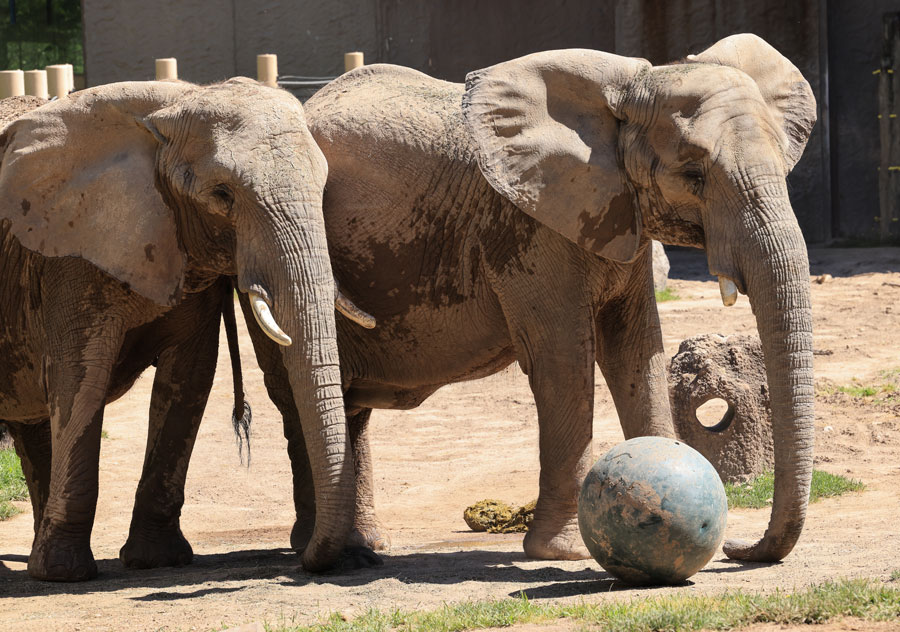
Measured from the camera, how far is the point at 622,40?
696 inches

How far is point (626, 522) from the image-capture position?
599 centimetres

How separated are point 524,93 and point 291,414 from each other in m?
2.12

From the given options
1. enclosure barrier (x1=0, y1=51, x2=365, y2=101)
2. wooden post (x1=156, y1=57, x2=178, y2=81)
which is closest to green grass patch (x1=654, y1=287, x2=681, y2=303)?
enclosure barrier (x1=0, y1=51, x2=365, y2=101)

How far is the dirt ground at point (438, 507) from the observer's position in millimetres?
6320

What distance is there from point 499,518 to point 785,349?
2.73 meters

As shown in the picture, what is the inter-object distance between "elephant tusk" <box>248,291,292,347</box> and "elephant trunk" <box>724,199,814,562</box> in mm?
1977

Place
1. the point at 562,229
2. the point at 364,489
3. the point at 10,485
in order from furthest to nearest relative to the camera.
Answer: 1. the point at 10,485
2. the point at 364,489
3. the point at 562,229

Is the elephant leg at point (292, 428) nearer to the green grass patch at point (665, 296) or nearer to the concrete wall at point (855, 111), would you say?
the green grass patch at point (665, 296)

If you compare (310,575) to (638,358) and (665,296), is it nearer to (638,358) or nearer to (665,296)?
(638,358)

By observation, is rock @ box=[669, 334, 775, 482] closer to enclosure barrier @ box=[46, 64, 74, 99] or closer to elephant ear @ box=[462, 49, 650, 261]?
elephant ear @ box=[462, 49, 650, 261]

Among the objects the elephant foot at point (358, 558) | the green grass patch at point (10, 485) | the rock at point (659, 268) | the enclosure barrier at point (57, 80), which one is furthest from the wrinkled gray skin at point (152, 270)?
the rock at point (659, 268)

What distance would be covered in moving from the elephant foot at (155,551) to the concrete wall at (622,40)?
10574mm

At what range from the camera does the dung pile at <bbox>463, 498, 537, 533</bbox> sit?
8.59 metres

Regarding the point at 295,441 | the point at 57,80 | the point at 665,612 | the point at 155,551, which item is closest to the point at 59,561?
the point at 155,551
